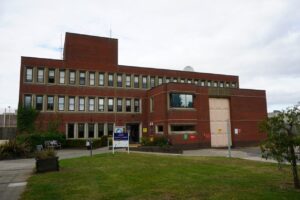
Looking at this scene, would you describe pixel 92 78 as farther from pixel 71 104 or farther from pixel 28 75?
pixel 28 75

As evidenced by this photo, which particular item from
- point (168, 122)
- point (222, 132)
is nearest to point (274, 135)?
point (168, 122)

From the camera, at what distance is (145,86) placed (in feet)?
144

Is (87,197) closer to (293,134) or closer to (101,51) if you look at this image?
(293,134)

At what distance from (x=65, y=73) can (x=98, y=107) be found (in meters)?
6.80

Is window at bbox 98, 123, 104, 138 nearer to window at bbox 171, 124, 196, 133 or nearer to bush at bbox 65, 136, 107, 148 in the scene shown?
bush at bbox 65, 136, 107, 148

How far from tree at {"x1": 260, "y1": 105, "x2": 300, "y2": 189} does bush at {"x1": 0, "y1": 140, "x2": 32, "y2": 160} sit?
67.1ft

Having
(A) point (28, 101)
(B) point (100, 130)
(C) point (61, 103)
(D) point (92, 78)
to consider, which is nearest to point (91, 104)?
(D) point (92, 78)

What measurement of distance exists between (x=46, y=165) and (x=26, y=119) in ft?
81.9

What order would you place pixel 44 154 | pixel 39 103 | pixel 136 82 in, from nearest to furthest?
pixel 44 154, pixel 39 103, pixel 136 82

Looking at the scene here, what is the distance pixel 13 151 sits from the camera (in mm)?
23328

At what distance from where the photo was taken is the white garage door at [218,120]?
35.8m

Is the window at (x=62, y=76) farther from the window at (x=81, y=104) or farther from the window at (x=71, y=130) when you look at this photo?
the window at (x=71, y=130)

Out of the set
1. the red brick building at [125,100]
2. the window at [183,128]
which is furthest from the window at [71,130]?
the window at [183,128]

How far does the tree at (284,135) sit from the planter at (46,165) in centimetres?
966
